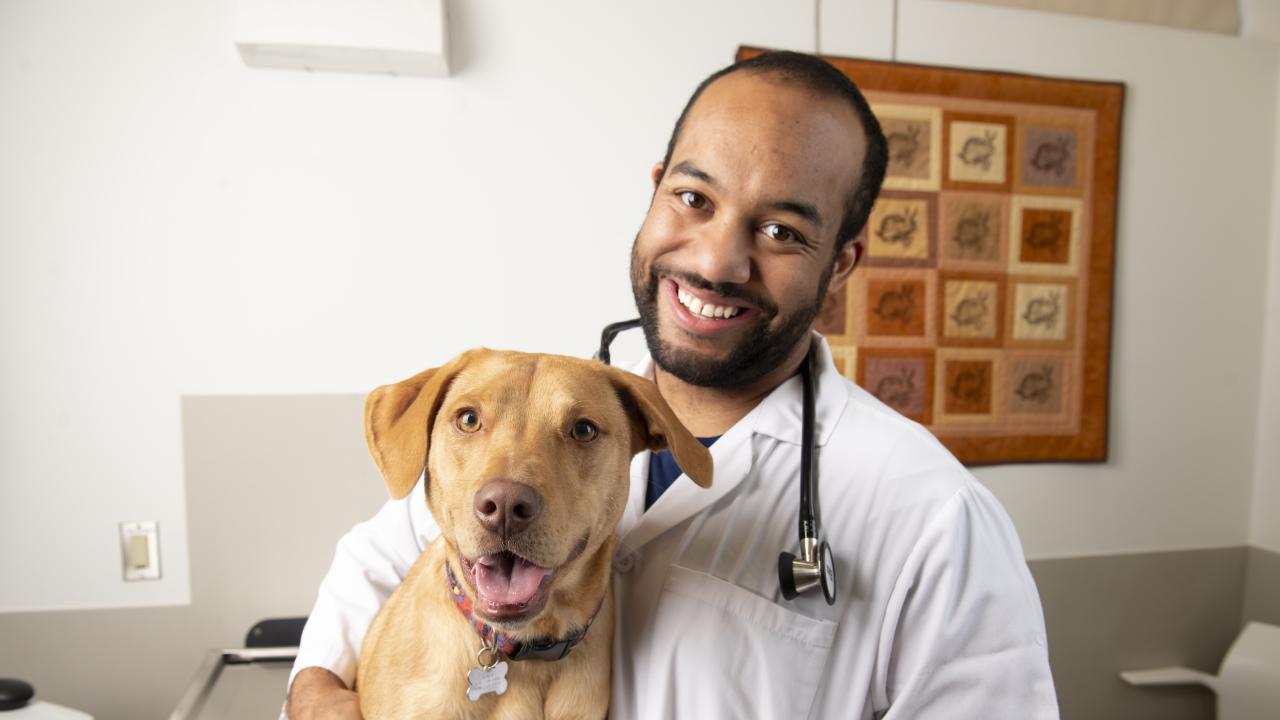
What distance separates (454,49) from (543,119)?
34 centimetres

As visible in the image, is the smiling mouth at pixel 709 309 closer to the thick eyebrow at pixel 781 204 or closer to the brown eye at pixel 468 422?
the thick eyebrow at pixel 781 204

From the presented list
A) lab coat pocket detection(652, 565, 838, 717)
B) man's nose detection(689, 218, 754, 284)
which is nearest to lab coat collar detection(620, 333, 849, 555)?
lab coat pocket detection(652, 565, 838, 717)

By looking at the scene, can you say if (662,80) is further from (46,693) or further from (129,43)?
(46,693)

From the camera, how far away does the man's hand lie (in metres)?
1.10

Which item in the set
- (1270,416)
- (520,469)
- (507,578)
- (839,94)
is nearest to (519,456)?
(520,469)

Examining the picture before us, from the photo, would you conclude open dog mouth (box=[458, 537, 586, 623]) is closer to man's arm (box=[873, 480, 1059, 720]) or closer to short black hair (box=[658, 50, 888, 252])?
man's arm (box=[873, 480, 1059, 720])

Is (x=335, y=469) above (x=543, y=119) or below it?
below

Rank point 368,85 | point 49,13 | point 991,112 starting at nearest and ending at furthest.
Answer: point 49,13
point 368,85
point 991,112

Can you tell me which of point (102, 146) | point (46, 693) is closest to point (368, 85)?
point (102, 146)

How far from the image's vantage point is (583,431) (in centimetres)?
101

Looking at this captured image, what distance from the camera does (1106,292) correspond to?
2.85m

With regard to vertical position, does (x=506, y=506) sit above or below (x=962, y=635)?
above

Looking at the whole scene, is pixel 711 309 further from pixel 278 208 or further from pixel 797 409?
pixel 278 208

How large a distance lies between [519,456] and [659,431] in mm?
249
